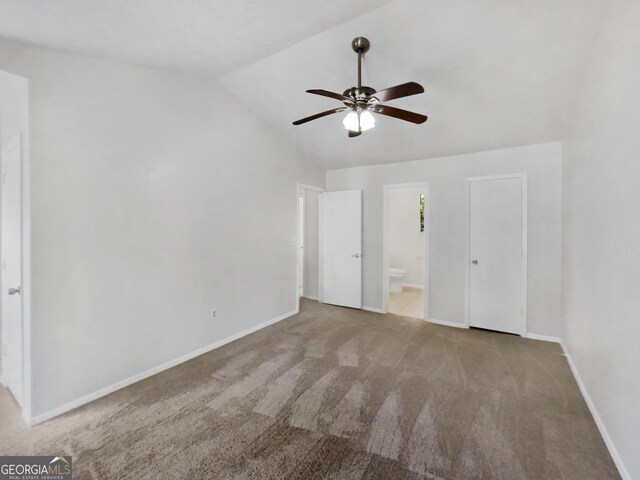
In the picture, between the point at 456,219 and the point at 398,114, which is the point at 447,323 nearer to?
the point at 456,219

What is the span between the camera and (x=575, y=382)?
102 inches

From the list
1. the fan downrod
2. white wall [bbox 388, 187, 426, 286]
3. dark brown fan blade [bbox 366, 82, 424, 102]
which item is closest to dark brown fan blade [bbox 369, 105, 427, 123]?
dark brown fan blade [bbox 366, 82, 424, 102]

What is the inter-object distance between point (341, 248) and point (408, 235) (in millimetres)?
2516

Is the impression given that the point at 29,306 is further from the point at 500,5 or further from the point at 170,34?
the point at 500,5

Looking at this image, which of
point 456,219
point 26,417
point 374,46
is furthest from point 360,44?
point 26,417

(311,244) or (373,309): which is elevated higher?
(311,244)

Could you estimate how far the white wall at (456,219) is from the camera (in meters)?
3.50

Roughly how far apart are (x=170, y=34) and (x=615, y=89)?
119 inches

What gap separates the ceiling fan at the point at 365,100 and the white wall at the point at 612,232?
1105mm

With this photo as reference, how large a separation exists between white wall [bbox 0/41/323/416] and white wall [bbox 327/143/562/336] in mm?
1891

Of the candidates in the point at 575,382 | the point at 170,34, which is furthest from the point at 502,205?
the point at 170,34

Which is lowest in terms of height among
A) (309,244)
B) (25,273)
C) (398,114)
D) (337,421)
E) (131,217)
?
(337,421)

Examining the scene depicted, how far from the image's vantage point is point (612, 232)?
1806 mm

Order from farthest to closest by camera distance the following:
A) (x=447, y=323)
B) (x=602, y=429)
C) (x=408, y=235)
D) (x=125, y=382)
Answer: (x=408, y=235) → (x=447, y=323) → (x=125, y=382) → (x=602, y=429)
